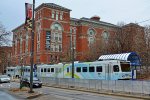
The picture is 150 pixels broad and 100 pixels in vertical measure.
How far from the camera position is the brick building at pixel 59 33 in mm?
92875

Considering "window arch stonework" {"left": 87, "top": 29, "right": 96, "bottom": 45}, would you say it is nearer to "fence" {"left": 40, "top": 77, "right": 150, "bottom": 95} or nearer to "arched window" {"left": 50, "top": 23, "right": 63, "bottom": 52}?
"arched window" {"left": 50, "top": 23, "right": 63, "bottom": 52}

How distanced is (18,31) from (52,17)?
29.9 m

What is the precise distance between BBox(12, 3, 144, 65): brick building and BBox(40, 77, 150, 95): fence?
143 feet

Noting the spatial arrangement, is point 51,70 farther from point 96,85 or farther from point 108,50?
point 96,85

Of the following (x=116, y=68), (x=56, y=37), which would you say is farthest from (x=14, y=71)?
(x=116, y=68)

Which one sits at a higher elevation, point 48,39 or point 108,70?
point 48,39

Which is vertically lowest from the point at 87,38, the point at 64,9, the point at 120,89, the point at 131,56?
the point at 120,89

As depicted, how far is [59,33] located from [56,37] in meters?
1.66

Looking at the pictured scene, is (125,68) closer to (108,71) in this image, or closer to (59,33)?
(108,71)

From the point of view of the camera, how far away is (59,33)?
322ft

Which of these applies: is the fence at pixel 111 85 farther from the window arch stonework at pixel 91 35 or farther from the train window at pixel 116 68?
the window arch stonework at pixel 91 35

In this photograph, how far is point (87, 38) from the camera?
105 metres

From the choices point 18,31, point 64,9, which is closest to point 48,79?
point 64,9

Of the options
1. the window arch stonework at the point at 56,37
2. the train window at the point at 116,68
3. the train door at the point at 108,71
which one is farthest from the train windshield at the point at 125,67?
the window arch stonework at the point at 56,37
